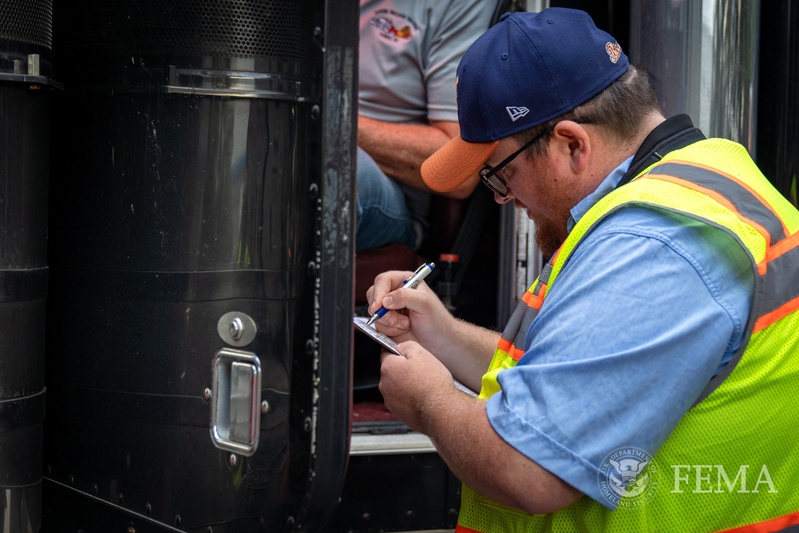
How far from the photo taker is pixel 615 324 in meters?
1.37

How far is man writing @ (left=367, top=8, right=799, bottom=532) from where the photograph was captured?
138cm

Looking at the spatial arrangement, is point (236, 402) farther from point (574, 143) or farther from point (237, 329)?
point (574, 143)

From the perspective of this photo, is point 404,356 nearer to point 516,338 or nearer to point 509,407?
point 516,338

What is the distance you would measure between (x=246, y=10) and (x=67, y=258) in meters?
0.53

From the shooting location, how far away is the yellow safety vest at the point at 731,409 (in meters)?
1.48

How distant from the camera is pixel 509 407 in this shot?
4.67ft

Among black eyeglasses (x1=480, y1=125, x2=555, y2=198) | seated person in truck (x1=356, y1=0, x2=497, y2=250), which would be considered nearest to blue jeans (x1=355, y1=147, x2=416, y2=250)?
seated person in truck (x1=356, y1=0, x2=497, y2=250)

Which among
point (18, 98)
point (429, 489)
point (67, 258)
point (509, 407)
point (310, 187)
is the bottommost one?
point (429, 489)

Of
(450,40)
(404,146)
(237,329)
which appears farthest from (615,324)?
(450,40)

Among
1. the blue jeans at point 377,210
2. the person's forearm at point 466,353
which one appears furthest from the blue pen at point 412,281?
the blue jeans at point 377,210

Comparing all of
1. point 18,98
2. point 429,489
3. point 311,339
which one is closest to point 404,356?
point 311,339

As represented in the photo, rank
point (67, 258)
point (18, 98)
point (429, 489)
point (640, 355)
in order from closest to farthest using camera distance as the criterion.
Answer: point (640, 355)
point (18, 98)
point (67, 258)
point (429, 489)

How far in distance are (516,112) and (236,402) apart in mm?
653

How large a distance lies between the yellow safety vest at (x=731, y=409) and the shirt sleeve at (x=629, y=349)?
0.16 ft
